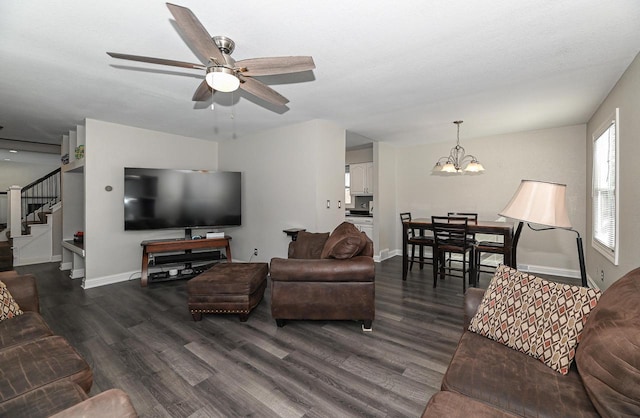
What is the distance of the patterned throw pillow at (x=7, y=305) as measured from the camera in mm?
1891

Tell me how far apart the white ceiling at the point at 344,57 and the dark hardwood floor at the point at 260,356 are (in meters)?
2.45

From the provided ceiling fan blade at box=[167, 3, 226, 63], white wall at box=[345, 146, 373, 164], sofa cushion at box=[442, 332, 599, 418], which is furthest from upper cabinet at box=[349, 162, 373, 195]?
sofa cushion at box=[442, 332, 599, 418]

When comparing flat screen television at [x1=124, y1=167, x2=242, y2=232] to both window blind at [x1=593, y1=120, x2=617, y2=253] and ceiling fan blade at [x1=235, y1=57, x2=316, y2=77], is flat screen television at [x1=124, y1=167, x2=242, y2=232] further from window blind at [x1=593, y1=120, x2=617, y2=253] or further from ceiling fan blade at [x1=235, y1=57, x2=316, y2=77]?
window blind at [x1=593, y1=120, x2=617, y2=253]

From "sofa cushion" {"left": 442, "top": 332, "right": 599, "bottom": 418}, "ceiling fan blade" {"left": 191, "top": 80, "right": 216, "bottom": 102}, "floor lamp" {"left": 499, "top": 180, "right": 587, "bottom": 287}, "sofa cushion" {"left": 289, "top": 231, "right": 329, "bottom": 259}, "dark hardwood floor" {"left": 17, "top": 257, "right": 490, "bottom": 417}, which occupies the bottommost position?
"dark hardwood floor" {"left": 17, "top": 257, "right": 490, "bottom": 417}

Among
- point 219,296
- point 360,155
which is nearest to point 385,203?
point 360,155

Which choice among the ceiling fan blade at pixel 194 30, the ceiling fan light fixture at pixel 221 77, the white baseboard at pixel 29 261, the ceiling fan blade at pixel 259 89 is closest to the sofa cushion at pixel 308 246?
the ceiling fan blade at pixel 259 89

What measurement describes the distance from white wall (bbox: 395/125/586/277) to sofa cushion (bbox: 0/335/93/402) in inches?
228

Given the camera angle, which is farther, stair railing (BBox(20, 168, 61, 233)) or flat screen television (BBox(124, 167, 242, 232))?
stair railing (BBox(20, 168, 61, 233))

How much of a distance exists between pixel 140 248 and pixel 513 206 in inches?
206

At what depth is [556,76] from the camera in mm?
2727

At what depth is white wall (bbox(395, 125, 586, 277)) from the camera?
4.51 m

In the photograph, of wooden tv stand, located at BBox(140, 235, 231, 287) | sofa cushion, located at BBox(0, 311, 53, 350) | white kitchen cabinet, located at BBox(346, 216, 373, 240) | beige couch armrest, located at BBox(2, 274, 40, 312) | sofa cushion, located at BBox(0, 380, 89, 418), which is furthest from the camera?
white kitchen cabinet, located at BBox(346, 216, 373, 240)

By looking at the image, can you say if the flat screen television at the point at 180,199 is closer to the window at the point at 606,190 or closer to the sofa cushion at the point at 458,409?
the sofa cushion at the point at 458,409

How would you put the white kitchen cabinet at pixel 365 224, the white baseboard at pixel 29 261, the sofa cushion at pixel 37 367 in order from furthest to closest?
the white kitchen cabinet at pixel 365 224 < the white baseboard at pixel 29 261 < the sofa cushion at pixel 37 367
